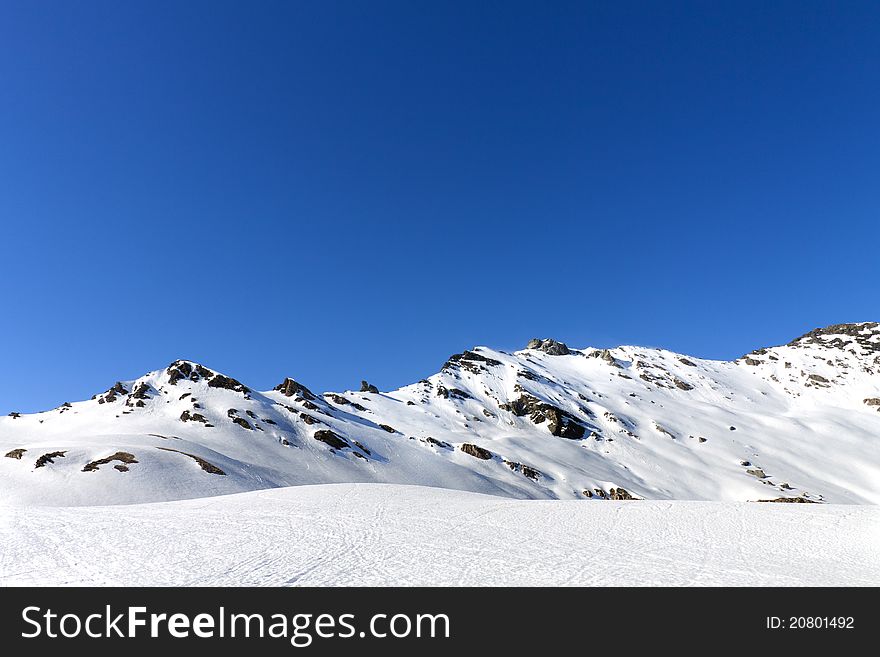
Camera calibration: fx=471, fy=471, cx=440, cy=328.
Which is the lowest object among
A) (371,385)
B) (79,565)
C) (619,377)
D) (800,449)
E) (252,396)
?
(79,565)

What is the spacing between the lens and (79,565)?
1008 cm

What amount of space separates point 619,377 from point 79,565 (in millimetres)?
200624

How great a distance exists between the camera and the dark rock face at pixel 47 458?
43.4 meters

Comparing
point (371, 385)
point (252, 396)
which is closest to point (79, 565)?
point (252, 396)

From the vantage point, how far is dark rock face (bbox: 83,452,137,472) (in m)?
42.3

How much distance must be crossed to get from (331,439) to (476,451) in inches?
1219

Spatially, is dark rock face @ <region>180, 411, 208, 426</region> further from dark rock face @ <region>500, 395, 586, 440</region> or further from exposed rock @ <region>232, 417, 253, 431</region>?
dark rock face @ <region>500, 395, 586, 440</region>

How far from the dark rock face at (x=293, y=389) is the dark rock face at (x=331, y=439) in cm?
2432

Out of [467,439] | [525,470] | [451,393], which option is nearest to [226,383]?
[467,439]

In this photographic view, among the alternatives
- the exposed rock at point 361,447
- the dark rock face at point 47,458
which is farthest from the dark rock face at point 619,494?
the dark rock face at point 47,458

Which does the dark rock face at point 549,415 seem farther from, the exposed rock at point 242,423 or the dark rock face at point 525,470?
the exposed rock at point 242,423

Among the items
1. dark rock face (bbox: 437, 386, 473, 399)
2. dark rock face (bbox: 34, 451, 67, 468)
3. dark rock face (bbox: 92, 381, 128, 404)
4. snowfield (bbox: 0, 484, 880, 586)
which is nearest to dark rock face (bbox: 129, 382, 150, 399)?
dark rock face (bbox: 92, 381, 128, 404)
